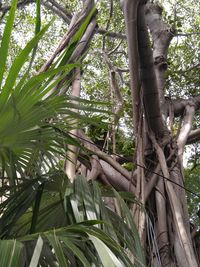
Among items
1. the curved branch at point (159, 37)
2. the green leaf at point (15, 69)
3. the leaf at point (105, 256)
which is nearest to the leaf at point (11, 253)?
the leaf at point (105, 256)

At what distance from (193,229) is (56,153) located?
1.08m

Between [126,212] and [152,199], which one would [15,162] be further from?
[152,199]

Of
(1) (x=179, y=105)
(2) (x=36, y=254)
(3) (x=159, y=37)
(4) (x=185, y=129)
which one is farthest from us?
(3) (x=159, y=37)

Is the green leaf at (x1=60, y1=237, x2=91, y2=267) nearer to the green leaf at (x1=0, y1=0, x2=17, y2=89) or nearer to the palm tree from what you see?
the palm tree

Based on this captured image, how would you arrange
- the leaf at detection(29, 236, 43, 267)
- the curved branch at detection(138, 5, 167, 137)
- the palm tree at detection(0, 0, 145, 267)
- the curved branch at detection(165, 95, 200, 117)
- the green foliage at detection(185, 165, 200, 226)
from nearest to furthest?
the leaf at detection(29, 236, 43, 267), the palm tree at detection(0, 0, 145, 267), the curved branch at detection(138, 5, 167, 137), the curved branch at detection(165, 95, 200, 117), the green foliage at detection(185, 165, 200, 226)

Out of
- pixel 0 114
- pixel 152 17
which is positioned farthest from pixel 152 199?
pixel 152 17

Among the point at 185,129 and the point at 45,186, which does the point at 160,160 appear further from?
the point at 45,186

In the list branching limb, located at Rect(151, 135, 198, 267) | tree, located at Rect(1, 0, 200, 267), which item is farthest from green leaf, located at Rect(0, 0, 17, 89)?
branching limb, located at Rect(151, 135, 198, 267)

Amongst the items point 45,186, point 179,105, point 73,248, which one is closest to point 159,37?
point 179,105

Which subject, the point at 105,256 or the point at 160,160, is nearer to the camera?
the point at 105,256

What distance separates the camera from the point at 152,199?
6.56 feet

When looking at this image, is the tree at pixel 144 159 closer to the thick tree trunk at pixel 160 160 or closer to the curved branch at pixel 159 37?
the thick tree trunk at pixel 160 160

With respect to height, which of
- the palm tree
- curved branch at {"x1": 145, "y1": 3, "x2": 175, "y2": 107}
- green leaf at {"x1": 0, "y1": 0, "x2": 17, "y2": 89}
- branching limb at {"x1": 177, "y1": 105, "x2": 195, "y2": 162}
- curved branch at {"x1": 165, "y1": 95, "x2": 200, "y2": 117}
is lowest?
the palm tree

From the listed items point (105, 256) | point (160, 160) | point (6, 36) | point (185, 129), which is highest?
point (185, 129)
